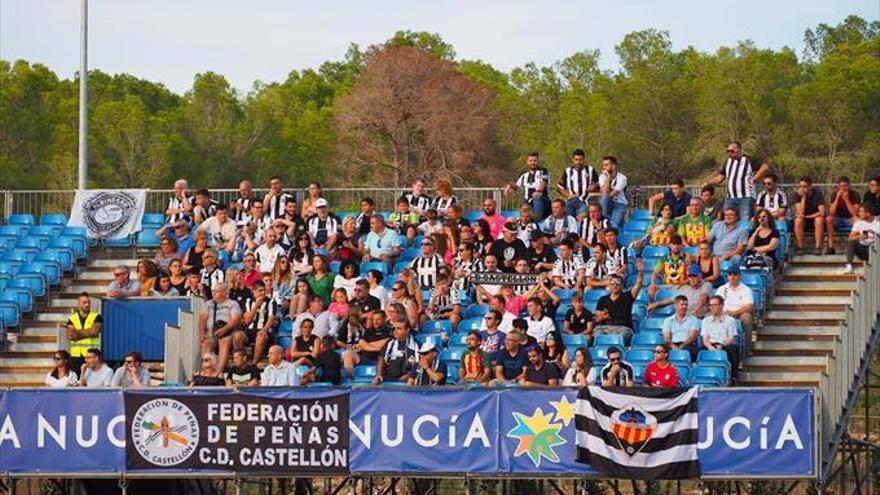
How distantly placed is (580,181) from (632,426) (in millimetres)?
7054

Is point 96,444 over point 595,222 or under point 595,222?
under

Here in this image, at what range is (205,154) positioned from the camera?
264ft

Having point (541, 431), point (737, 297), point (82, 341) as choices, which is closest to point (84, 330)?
point (82, 341)

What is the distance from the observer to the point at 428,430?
73.9ft

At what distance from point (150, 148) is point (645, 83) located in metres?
18.0

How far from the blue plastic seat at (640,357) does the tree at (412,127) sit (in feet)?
164

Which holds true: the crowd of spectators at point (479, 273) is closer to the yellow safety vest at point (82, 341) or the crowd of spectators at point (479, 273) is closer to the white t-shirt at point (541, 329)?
the white t-shirt at point (541, 329)

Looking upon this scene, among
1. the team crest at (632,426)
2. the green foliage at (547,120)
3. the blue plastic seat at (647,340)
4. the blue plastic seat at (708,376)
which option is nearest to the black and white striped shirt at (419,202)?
the blue plastic seat at (647,340)

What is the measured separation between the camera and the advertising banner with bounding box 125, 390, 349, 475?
22.8 m

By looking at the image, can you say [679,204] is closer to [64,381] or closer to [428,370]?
[428,370]

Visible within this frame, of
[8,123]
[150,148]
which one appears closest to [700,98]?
[150,148]

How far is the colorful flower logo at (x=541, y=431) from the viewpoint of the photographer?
22203 millimetres

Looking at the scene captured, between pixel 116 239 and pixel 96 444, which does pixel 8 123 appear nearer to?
pixel 116 239

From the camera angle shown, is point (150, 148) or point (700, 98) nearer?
point (700, 98)
